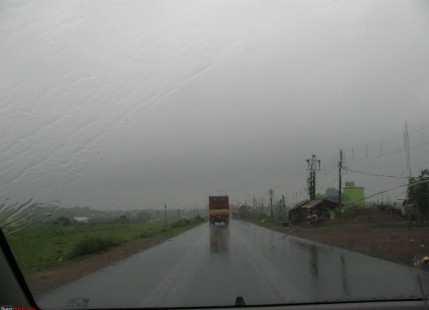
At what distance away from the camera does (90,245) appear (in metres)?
18.7

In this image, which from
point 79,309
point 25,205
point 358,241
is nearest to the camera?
point 79,309

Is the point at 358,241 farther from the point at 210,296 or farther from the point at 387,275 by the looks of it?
the point at 210,296

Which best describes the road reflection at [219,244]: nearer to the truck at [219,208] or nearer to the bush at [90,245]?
the bush at [90,245]

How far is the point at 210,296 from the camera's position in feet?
21.8

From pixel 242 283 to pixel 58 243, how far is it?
844cm

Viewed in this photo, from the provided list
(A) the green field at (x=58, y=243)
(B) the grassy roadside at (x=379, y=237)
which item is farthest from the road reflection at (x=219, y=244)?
(A) the green field at (x=58, y=243)

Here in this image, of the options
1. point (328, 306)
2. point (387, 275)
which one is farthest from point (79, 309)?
point (387, 275)

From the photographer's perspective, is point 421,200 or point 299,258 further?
point 421,200

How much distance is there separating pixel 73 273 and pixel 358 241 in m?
11.6

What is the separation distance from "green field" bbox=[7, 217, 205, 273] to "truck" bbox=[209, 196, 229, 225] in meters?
22.2

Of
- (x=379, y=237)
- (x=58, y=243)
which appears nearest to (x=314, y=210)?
(x=379, y=237)

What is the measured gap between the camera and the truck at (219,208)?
170ft

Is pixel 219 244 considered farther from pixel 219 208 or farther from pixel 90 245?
pixel 219 208

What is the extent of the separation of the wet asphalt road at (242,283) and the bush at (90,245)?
605 centimetres
